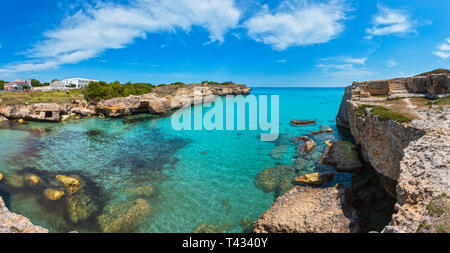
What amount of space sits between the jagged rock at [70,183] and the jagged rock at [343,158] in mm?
17180

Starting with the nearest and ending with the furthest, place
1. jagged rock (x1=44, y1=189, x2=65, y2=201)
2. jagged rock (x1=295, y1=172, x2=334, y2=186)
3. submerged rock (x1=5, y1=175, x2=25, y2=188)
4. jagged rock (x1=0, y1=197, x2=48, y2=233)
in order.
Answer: jagged rock (x1=0, y1=197, x2=48, y2=233) < jagged rock (x1=44, y1=189, x2=65, y2=201) < jagged rock (x1=295, y1=172, x2=334, y2=186) < submerged rock (x1=5, y1=175, x2=25, y2=188)

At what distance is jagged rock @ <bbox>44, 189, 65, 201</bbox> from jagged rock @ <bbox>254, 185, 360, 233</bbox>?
11.0 metres

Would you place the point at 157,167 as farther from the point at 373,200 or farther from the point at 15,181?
the point at 373,200

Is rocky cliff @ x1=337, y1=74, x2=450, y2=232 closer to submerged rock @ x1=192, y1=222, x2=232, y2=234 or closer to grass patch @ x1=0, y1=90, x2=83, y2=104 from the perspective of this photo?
submerged rock @ x1=192, y1=222, x2=232, y2=234

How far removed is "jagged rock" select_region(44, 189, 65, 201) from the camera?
1037cm

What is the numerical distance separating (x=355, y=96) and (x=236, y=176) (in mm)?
16988

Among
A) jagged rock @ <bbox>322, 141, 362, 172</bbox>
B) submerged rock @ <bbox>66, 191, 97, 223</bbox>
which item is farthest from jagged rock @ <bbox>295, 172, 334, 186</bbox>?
submerged rock @ <bbox>66, 191, 97, 223</bbox>

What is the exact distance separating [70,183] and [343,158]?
18487 mm

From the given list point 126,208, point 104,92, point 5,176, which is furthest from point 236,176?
point 104,92

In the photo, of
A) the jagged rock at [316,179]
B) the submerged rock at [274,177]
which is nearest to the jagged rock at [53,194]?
the submerged rock at [274,177]

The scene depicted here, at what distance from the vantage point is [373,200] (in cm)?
952

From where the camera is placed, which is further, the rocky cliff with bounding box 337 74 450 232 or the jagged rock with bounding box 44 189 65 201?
the jagged rock with bounding box 44 189 65 201

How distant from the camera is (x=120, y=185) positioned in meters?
12.1
